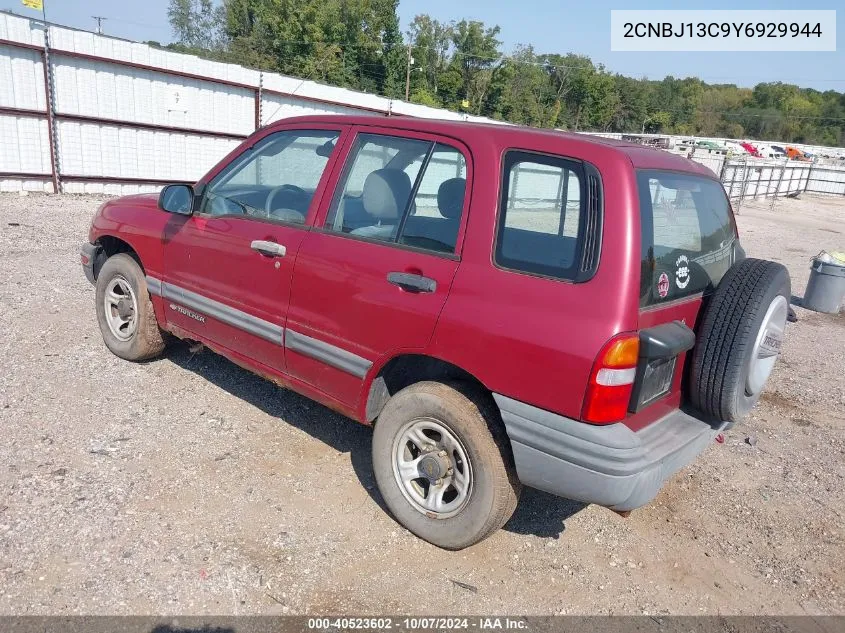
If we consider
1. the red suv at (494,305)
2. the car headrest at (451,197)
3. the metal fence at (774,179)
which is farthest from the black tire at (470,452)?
the metal fence at (774,179)

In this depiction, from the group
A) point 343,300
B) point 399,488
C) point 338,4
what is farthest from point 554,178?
point 338,4

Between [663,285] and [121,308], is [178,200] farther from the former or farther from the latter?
[663,285]

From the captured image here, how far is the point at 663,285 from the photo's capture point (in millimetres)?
2736

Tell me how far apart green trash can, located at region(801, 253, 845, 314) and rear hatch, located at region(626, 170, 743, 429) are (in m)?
6.19

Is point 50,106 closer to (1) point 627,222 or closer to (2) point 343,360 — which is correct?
(2) point 343,360

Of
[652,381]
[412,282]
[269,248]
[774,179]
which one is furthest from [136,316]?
[774,179]

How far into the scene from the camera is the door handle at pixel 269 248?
3.44m

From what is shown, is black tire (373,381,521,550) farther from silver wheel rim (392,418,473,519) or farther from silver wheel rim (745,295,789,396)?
silver wheel rim (745,295,789,396)

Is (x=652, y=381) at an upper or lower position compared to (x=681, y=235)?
lower

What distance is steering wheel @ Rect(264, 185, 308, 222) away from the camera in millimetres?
3533

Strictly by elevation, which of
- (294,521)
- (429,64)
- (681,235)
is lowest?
(294,521)

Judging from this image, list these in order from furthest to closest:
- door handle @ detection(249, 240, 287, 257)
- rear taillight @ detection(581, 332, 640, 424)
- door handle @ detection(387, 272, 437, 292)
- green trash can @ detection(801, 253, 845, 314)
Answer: green trash can @ detection(801, 253, 845, 314) < door handle @ detection(249, 240, 287, 257) < door handle @ detection(387, 272, 437, 292) < rear taillight @ detection(581, 332, 640, 424)

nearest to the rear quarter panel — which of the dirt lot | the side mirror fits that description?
the dirt lot

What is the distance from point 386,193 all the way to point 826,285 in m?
7.74
